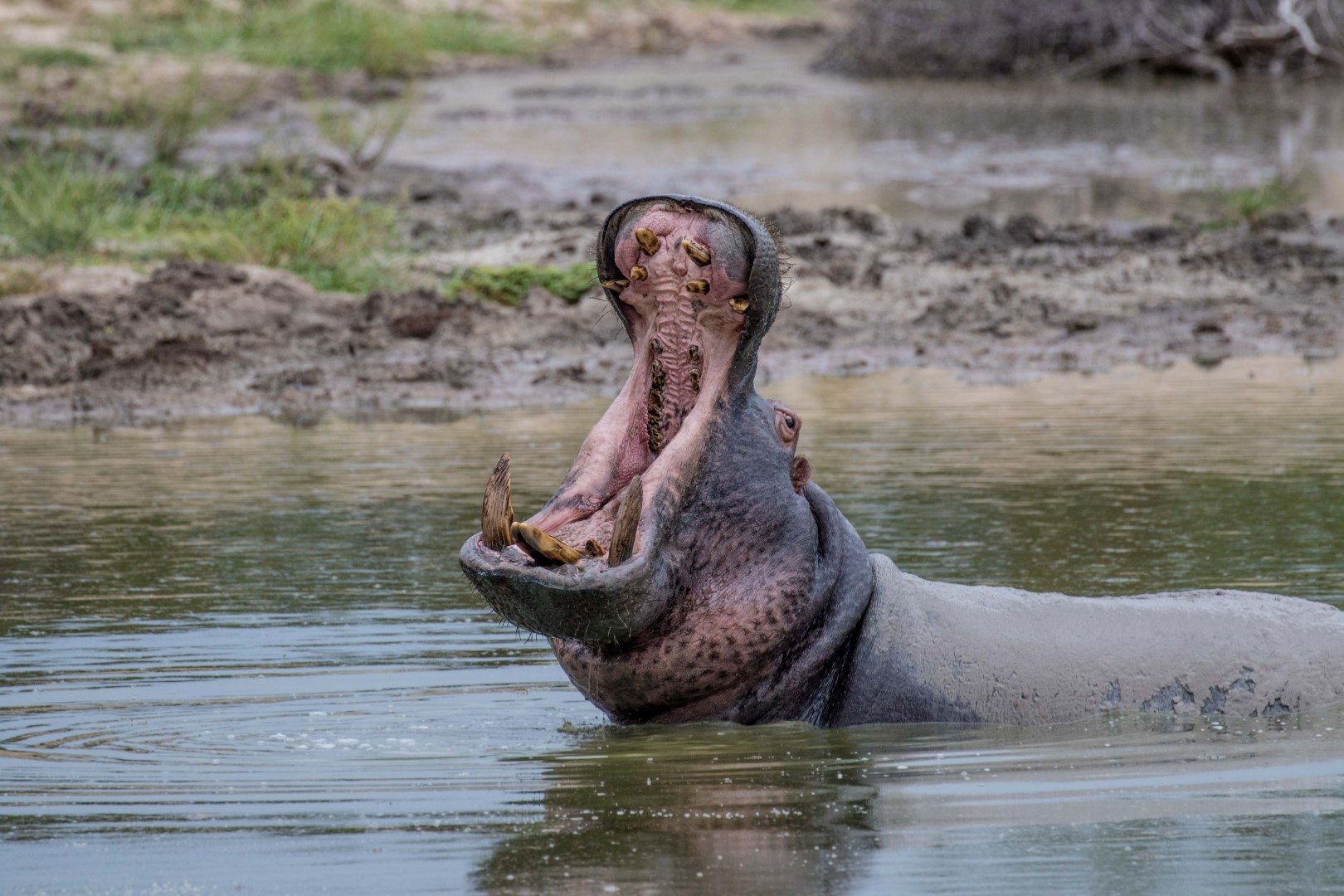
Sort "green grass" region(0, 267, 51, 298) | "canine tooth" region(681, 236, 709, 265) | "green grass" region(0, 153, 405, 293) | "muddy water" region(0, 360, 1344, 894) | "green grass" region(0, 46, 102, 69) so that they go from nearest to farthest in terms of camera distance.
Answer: "muddy water" region(0, 360, 1344, 894)
"canine tooth" region(681, 236, 709, 265)
"green grass" region(0, 267, 51, 298)
"green grass" region(0, 153, 405, 293)
"green grass" region(0, 46, 102, 69)

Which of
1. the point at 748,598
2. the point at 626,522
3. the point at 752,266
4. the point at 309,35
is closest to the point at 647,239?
the point at 752,266

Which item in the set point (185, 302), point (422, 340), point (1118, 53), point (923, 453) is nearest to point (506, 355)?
point (422, 340)

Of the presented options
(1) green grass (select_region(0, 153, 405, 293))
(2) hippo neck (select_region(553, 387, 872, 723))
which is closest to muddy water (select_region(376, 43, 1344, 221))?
(1) green grass (select_region(0, 153, 405, 293))

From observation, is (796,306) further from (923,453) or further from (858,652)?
(858,652)

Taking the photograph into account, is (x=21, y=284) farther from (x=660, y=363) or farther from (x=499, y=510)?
(x=499, y=510)

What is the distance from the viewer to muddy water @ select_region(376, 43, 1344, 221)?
17.0 m

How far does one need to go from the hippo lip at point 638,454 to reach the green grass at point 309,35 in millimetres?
24491

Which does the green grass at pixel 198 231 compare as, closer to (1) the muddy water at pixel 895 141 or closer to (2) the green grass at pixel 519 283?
(2) the green grass at pixel 519 283

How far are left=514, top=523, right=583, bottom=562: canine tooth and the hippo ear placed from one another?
1.51ft

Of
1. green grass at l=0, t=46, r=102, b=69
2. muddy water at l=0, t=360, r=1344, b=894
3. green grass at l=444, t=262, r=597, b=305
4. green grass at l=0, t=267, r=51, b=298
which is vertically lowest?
green grass at l=0, t=46, r=102, b=69

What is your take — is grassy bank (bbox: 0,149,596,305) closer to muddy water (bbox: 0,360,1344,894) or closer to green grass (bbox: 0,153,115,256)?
green grass (bbox: 0,153,115,256)

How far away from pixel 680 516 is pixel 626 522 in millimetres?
336

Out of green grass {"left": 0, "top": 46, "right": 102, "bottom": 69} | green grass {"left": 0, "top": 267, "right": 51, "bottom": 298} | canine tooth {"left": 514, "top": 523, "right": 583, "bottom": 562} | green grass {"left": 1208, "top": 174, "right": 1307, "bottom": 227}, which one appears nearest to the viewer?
canine tooth {"left": 514, "top": 523, "right": 583, "bottom": 562}

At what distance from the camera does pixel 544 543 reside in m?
3.75
